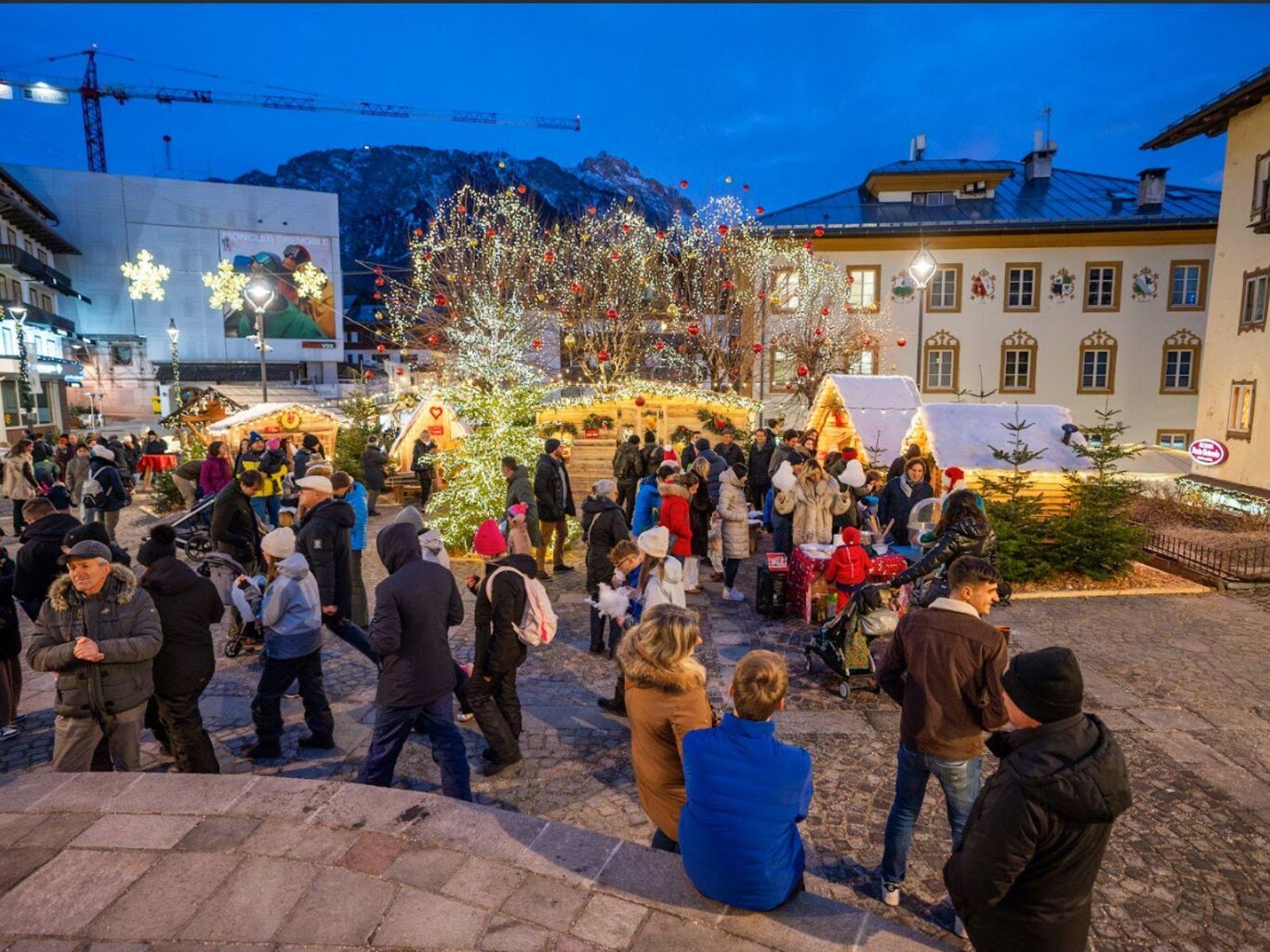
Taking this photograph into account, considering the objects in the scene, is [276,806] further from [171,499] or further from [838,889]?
[171,499]

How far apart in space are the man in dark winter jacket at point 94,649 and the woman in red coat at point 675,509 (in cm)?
553

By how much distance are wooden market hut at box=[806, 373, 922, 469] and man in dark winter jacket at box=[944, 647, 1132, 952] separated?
12.3 m

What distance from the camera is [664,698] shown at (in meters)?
3.38

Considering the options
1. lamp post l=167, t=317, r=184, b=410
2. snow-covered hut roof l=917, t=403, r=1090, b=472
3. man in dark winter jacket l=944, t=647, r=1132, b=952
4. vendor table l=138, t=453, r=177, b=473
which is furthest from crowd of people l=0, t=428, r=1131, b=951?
lamp post l=167, t=317, r=184, b=410

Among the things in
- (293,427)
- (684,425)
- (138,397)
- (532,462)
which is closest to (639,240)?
(684,425)

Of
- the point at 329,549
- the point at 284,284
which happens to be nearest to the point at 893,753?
the point at 329,549

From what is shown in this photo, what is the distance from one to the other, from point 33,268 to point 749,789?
5247cm

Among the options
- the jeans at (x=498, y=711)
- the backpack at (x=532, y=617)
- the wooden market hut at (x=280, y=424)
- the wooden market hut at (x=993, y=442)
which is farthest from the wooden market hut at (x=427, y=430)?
the backpack at (x=532, y=617)

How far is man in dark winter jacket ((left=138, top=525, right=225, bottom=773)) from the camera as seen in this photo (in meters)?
4.84

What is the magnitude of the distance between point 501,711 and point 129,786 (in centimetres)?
237

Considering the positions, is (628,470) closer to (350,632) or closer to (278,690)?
(350,632)

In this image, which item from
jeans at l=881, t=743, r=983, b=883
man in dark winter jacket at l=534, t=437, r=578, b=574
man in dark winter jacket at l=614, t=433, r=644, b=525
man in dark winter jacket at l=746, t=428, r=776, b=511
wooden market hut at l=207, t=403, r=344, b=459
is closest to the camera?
jeans at l=881, t=743, r=983, b=883

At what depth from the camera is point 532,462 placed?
12586 millimetres

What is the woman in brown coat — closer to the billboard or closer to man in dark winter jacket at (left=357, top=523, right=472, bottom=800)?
man in dark winter jacket at (left=357, top=523, right=472, bottom=800)
